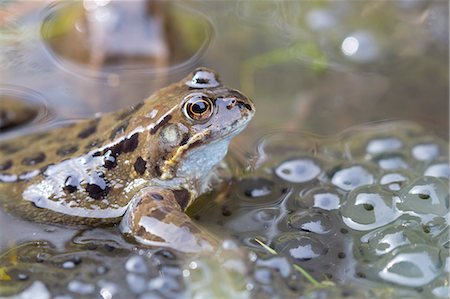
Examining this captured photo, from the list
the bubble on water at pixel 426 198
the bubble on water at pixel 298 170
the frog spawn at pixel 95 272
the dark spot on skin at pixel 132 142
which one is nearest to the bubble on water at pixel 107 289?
the frog spawn at pixel 95 272

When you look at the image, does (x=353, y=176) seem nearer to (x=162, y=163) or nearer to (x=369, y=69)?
(x=162, y=163)

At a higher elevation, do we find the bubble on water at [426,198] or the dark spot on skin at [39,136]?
the bubble on water at [426,198]

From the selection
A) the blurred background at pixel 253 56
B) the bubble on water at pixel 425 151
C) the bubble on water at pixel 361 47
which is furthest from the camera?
the bubble on water at pixel 361 47

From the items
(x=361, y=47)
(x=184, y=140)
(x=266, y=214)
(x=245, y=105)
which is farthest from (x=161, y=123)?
(x=361, y=47)

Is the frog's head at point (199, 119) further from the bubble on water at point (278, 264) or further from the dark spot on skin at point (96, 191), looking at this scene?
the bubble on water at point (278, 264)

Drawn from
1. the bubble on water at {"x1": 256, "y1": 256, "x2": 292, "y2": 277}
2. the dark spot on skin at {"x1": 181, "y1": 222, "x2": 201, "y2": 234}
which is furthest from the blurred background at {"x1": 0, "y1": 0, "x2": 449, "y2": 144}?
the bubble on water at {"x1": 256, "y1": 256, "x2": 292, "y2": 277}

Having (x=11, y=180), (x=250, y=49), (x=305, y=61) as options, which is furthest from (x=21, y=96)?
(x=305, y=61)

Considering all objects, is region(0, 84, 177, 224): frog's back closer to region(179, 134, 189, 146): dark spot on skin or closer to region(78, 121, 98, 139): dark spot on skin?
region(78, 121, 98, 139): dark spot on skin
